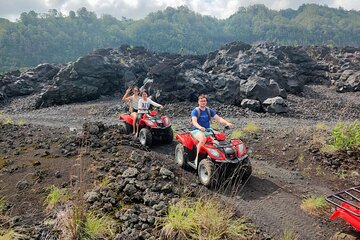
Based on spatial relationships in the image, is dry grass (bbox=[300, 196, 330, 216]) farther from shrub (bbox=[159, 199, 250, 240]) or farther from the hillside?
the hillside

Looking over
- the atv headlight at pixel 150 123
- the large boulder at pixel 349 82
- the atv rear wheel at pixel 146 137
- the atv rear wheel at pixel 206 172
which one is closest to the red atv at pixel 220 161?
the atv rear wheel at pixel 206 172

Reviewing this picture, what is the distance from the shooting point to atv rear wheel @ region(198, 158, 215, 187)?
7.33 meters

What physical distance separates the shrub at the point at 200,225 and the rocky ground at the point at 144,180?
0.84 ft

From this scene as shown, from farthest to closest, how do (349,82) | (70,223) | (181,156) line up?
1. (349,82)
2. (181,156)
3. (70,223)

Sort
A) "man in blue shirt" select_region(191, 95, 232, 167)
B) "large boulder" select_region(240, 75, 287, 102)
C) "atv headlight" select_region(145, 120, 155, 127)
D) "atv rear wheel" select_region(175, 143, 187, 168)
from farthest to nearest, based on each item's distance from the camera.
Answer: "large boulder" select_region(240, 75, 287, 102), "atv headlight" select_region(145, 120, 155, 127), "atv rear wheel" select_region(175, 143, 187, 168), "man in blue shirt" select_region(191, 95, 232, 167)

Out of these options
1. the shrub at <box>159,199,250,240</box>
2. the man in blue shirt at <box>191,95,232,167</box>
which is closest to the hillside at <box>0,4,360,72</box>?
the man in blue shirt at <box>191,95,232,167</box>

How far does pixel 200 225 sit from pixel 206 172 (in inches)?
100.0

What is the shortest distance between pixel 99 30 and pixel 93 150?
15165 centimetres

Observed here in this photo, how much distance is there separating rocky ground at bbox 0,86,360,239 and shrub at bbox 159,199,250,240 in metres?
0.26

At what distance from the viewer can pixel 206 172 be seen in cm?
757

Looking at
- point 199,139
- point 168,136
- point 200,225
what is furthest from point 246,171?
point 168,136

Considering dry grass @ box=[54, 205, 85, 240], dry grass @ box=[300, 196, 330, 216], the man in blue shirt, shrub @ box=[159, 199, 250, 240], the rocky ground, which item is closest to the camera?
dry grass @ box=[54, 205, 85, 240]

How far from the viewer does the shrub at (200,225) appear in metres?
4.98

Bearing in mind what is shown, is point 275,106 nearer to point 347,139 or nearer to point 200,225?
point 347,139
